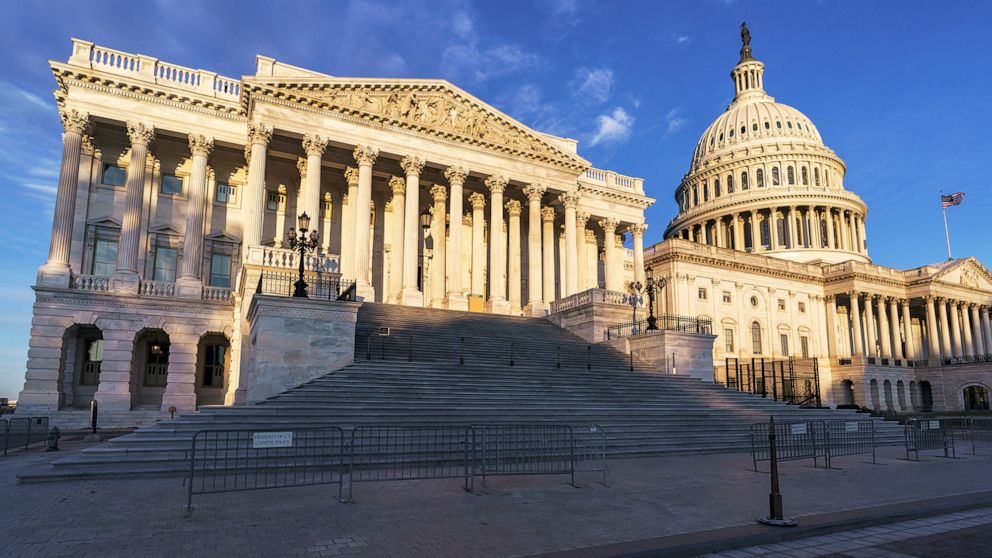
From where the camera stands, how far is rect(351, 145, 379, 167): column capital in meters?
35.2

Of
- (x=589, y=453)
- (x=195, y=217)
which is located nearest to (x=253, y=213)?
(x=195, y=217)

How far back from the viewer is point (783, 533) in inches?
317

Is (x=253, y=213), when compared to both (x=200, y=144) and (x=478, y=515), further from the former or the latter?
(x=478, y=515)

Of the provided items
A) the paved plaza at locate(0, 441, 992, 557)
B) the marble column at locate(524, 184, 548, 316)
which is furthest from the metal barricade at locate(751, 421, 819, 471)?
the marble column at locate(524, 184, 548, 316)

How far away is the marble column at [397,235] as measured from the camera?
3786 centimetres

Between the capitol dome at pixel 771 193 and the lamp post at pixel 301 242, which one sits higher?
the capitol dome at pixel 771 193

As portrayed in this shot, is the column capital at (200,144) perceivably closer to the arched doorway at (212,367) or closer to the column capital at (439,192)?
the arched doorway at (212,367)

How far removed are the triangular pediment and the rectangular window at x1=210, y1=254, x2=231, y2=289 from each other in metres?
10.7

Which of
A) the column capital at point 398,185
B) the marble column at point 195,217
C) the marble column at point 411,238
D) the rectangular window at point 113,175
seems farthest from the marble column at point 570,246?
the rectangular window at point 113,175

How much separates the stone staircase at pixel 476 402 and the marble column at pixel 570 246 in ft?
37.1

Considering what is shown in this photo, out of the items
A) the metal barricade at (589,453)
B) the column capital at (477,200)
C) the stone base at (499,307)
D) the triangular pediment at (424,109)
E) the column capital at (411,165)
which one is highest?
the triangular pediment at (424,109)

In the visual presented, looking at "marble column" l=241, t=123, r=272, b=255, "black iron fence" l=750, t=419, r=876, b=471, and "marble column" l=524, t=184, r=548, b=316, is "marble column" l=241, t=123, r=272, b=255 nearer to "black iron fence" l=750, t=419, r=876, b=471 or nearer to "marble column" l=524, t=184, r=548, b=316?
"marble column" l=524, t=184, r=548, b=316

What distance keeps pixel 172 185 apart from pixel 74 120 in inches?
246

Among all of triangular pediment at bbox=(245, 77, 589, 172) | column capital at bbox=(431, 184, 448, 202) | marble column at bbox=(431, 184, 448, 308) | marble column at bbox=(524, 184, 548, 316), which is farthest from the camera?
column capital at bbox=(431, 184, 448, 202)
